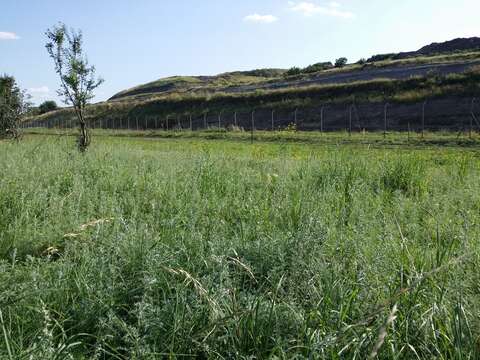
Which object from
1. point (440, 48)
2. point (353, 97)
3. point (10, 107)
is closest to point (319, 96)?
point (353, 97)

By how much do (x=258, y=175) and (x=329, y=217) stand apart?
8.44 feet

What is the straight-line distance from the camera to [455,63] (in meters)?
44.8

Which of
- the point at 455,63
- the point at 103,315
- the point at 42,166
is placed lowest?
the point at 103,315

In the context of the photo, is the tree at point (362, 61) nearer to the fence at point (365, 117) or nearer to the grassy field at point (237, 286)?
the fence at point (365, 117)

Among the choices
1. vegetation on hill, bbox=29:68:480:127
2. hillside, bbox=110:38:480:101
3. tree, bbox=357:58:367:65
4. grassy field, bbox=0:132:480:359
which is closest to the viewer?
grassy field, bbox=0:132:480:359

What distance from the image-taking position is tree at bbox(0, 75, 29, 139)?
20.7 m

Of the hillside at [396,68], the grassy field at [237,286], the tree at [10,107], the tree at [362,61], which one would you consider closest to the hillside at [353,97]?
the hillside at [396,68]

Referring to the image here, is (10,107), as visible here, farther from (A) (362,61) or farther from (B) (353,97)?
(A) (362,61)

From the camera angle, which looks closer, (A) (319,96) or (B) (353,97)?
(B) (353,97)

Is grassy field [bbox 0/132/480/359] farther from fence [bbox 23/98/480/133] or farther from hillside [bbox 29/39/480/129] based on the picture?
hillside [bbox 29/39/480/129]

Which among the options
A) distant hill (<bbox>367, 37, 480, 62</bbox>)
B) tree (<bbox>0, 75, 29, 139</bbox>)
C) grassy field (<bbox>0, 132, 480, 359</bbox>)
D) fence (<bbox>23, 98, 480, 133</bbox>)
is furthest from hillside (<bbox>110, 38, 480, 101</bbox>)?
grassy field (<bbox>0, 132, 480, 359</bbox>)

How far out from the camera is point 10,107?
21.4 metres

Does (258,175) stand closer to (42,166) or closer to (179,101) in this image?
(42,166)

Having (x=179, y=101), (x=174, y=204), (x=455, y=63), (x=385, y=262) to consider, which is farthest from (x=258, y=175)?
(x=179, y=101)
